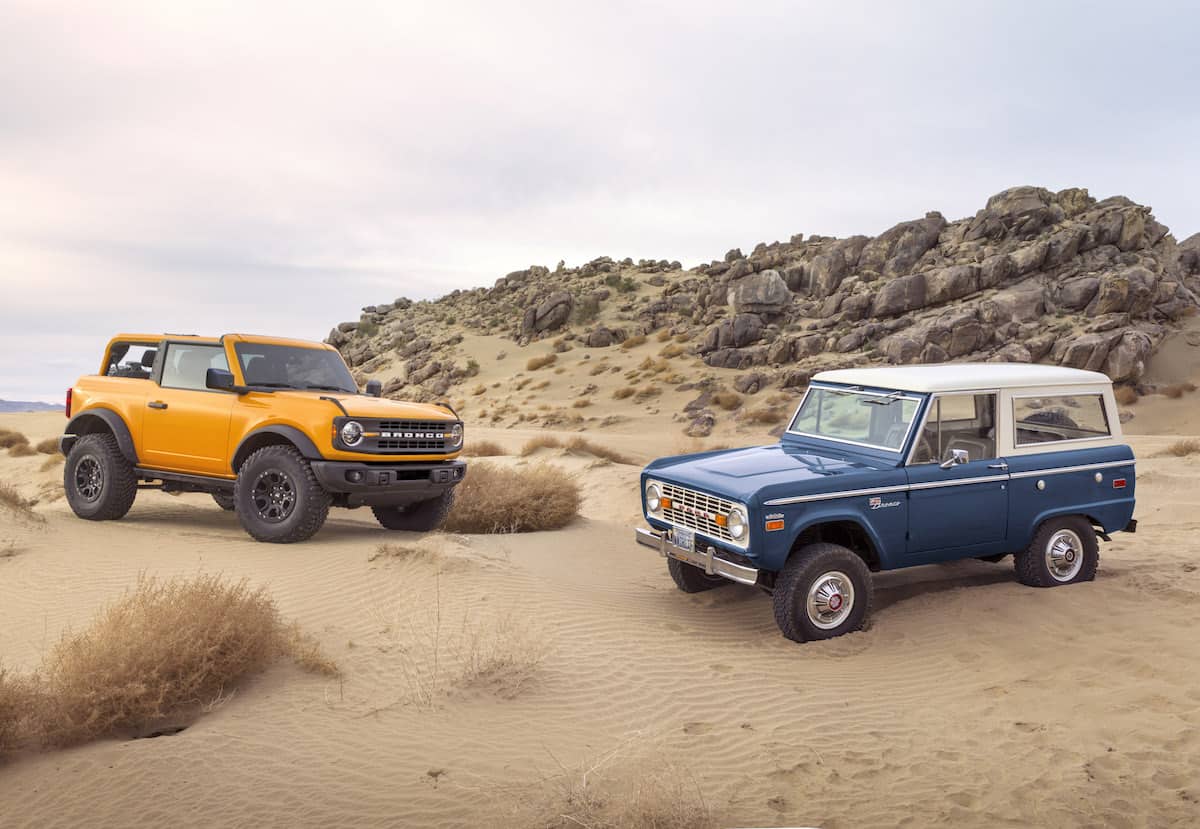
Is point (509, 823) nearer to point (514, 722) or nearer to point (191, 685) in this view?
point (514, 722)

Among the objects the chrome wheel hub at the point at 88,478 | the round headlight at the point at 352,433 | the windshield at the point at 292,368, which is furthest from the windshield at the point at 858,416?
the chrome wheel hub at the point at 88,478

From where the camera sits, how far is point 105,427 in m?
11.7

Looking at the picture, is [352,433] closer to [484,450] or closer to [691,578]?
[691,578]

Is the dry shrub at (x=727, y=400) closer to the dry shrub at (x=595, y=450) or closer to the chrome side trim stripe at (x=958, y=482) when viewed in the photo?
the dry shrub at (x=595, y=450)

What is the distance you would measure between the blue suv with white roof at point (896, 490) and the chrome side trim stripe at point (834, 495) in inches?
0.4

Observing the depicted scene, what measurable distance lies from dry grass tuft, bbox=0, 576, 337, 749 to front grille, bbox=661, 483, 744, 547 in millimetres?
3182

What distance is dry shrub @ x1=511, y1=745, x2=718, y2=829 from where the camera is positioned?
4297mm

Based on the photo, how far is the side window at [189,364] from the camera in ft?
35.6

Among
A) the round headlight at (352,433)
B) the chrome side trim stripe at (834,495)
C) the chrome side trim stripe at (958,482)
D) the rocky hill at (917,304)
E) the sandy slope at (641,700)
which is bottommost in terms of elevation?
the sandy slope at (641,700)

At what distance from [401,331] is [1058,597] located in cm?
5570

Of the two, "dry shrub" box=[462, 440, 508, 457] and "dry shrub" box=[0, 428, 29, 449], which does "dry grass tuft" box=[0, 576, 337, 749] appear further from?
"dry shrub" box=[0, 428, 29, 449]

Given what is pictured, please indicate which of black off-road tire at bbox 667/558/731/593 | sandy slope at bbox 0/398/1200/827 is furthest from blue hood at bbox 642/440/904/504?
sandy slope at bbox 0/398/1200/827

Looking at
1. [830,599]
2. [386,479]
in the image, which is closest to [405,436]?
[386,479]

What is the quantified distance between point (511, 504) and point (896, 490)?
644cm
